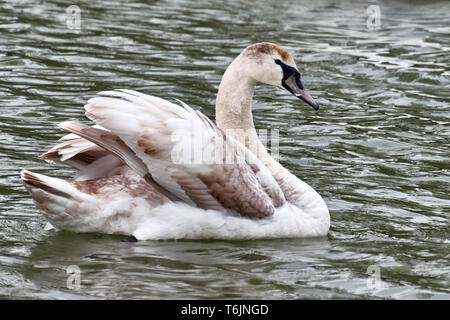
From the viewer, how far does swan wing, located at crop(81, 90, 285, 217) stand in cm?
749

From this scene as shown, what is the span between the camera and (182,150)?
7.57 metres

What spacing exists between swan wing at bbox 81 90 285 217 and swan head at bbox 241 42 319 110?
696 mm

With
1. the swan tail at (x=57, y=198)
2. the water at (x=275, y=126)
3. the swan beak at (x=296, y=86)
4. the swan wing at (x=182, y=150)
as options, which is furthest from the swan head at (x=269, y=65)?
the swan tail at (x=57, y=198)

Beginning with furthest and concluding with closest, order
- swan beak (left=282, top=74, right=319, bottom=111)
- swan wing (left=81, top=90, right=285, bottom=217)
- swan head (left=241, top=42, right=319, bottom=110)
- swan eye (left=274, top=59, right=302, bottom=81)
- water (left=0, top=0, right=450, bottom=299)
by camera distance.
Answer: swan beak (left=282, top=74, right=319, bottom=111) → swan eye (left=274, top=59, right=302, bottom=81) → swan head (left=241, top=42, right=319, bottom=110) → swan wing (left=81, top=90, right=285, bottom=217) → water (left=0, top=0, right=450, bottom=299)

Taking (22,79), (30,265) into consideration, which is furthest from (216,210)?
(22,79)

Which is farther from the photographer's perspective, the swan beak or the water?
the swan beak

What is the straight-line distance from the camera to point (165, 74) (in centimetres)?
1354

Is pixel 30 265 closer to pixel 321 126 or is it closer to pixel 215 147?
pixel 215 147

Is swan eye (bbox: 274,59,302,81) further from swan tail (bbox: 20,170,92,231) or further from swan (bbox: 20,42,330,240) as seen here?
swan tail (bbox: 20,170,92,231)

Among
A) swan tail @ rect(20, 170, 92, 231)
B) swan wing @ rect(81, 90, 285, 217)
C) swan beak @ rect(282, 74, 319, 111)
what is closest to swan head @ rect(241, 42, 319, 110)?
swan beak @ rect(282, 74, 319, 111)

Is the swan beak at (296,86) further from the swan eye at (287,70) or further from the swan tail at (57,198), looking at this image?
the swan tail at (57,198)

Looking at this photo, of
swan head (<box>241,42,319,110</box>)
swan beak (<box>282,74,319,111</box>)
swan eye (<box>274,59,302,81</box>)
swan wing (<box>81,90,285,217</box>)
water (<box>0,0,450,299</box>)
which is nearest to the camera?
water (<box>0,0,450,299</box>)

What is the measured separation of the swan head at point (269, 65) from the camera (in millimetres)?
8336

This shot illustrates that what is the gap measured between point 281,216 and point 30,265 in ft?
6.34
